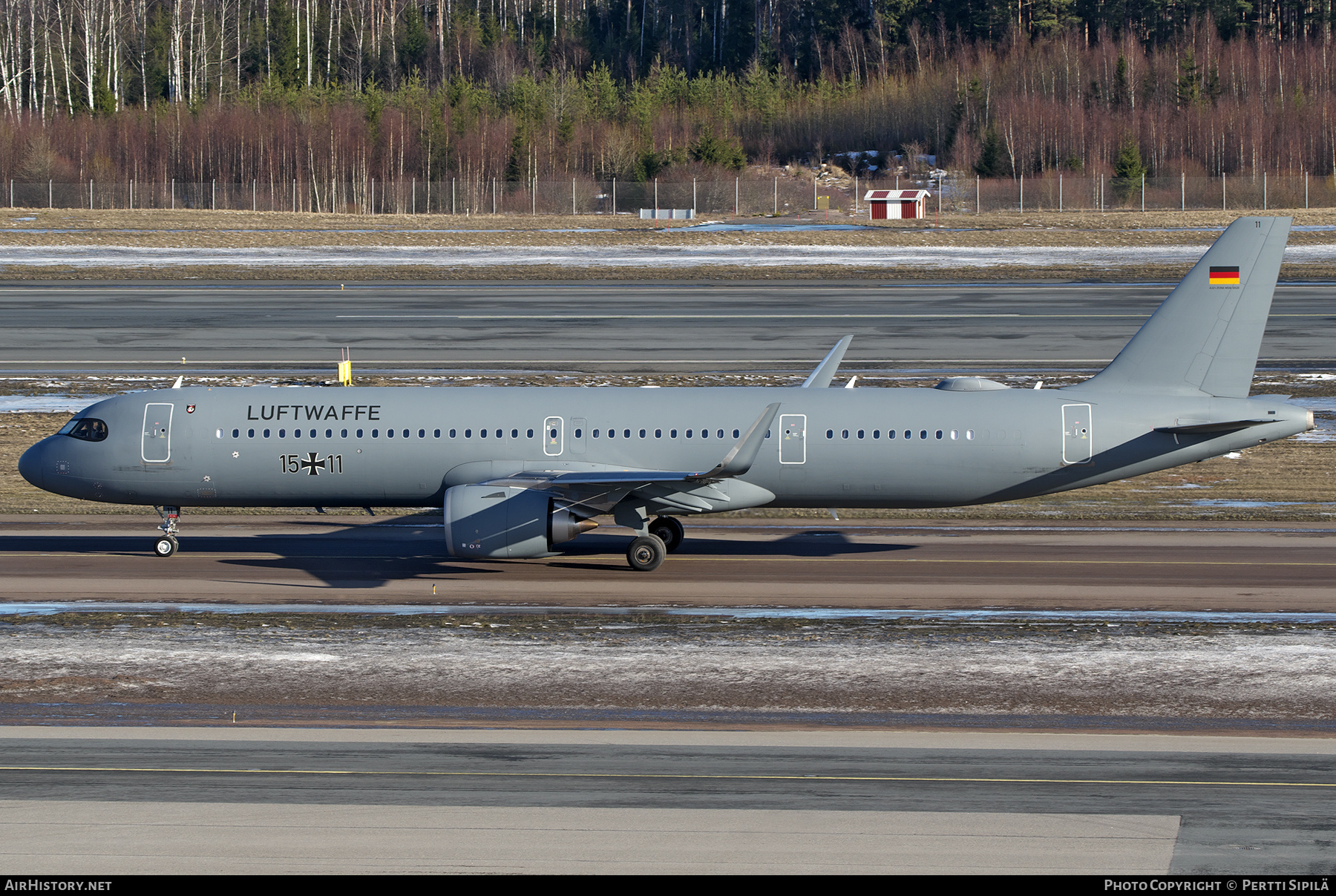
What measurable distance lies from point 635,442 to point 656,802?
1457cm

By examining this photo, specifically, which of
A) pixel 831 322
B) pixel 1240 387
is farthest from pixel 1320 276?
pixel 1240 387

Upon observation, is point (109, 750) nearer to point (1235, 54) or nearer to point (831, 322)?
point (831, 322)

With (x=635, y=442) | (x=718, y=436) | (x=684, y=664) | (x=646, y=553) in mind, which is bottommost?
(x=684, y=664)

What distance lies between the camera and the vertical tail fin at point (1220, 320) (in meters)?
28.7

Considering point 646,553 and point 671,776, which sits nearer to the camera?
point 671,776

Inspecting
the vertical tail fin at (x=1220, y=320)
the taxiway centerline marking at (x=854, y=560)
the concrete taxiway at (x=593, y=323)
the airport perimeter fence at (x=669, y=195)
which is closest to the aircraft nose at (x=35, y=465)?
the taxiway centerline marking at (x=854, y=560)

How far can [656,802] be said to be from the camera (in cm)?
1555

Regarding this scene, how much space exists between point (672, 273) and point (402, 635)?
189 feet

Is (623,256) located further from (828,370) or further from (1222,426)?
(1222,426)

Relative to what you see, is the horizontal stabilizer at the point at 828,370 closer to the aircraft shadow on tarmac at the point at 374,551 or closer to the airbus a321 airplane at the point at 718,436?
the airbus a321 airplane at the point at 718,436

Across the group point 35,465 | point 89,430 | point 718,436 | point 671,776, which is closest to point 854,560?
point 718,436

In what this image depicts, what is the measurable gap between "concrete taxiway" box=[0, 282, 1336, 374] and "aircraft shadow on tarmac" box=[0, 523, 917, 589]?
2000 centimetres

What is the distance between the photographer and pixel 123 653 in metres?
22.0

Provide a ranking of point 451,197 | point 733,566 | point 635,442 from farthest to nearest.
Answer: point 451,197 → point 635,442 → point 733,566
